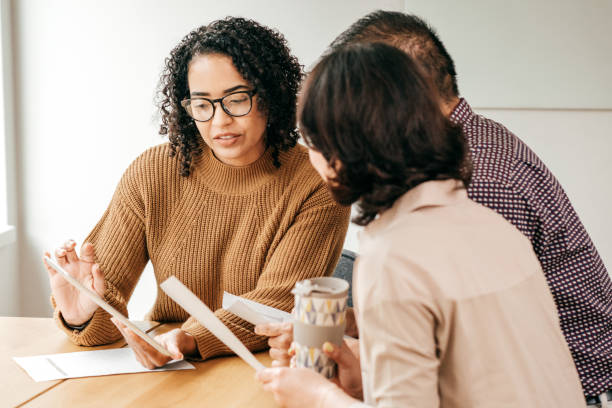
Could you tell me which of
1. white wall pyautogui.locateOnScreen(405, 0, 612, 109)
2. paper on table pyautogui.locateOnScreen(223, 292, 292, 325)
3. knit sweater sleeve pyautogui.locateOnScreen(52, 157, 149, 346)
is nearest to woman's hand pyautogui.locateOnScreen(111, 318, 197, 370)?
paper on table pyautogui.locateOnScreen(223, 292, 292, 325)

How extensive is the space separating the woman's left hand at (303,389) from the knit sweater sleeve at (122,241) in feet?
2.30

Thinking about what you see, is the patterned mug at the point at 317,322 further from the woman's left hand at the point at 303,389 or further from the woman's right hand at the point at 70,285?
the woman's right hand at the point at 70,285

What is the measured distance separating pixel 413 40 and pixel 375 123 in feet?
1.94

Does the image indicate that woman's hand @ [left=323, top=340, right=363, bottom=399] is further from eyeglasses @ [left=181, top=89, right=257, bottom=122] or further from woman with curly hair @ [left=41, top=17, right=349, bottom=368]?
eyeglasses @ [left=181, top=89, right=257, bottom=122]

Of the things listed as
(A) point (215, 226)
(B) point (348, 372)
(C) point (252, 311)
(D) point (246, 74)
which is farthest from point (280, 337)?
(D) point (246, 74)

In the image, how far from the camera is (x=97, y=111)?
3021mm

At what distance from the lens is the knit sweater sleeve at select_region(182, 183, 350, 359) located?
1.44 meters

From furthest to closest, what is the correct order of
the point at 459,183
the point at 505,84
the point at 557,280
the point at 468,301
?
the point at 505,84
the point at 557,280
the point at 459,183
the point at 468,301

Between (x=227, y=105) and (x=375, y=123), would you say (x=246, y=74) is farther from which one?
(x=375, y=123)

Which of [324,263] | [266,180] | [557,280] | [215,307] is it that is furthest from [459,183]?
[215,307]

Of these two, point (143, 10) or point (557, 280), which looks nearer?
point (557, 280)

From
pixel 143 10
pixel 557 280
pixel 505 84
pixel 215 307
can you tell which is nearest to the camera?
pixel 557 280

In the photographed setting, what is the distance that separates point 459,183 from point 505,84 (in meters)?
1.97

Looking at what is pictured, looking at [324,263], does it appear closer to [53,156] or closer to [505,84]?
[505,84]
